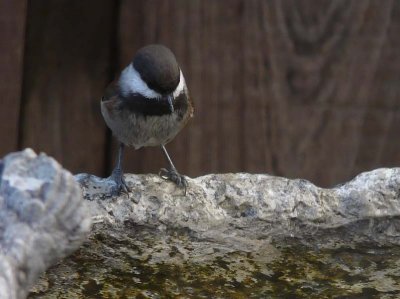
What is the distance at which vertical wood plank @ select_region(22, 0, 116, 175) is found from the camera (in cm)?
364

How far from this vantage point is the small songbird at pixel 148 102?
3.20m

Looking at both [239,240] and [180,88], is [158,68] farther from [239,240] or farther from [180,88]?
[239,240]

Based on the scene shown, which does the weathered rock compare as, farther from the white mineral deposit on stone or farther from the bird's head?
the bird's head

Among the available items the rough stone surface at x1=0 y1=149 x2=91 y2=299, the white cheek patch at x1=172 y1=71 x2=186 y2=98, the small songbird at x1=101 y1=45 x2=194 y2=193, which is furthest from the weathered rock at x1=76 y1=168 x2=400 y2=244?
the rough stone surface at x1=0 y1=149 x2=91 y2=299

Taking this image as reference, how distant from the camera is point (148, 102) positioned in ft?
10.8

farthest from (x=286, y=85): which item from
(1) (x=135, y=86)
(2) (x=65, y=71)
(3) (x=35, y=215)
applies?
(3) (x=35, y=215)

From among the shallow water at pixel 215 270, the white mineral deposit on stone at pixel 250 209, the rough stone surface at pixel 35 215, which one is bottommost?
the shallow water at pixel 215 270

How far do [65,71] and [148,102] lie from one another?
0.53 meters

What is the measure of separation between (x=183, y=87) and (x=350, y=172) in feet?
3.12

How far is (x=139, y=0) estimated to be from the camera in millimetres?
3617

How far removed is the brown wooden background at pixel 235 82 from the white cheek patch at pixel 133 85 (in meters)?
0.33

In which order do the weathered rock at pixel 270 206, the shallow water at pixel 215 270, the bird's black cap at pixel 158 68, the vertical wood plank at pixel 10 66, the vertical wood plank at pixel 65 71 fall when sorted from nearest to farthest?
A: 1. the shallow water at pixel 215 270
2. the weathered rock at pixel 270 206
3. the bird's black cap at pixel 158 68
4. the vertical wood plank at pixel 10 66
5. the vertical wood plank at pixel 65 71

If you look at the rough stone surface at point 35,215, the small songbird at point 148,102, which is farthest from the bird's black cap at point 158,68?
the rough stone surface at point 35,215

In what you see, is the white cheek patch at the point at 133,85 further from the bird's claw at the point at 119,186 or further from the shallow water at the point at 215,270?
the shallow water at the point at 215,270
